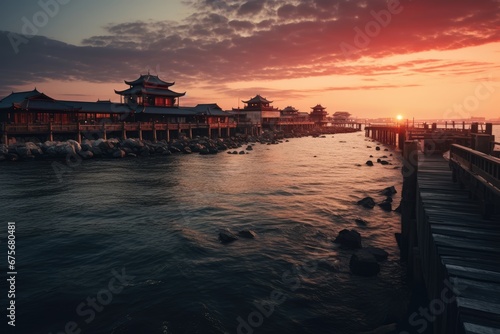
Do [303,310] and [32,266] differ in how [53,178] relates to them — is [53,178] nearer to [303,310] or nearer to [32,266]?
[32,266]

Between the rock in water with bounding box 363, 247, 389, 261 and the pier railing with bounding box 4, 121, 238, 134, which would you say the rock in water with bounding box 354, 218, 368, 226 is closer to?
the rock in water with bounding box 363, 247, 389, 261

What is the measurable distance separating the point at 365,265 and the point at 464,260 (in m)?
4.87

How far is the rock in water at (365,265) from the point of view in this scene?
9680 mm

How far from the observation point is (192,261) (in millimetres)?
10898

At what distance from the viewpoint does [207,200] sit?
63.7 ft

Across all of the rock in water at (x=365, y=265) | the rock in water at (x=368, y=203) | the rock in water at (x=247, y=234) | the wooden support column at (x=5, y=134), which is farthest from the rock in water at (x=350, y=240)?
the wooden support column at (x=5, y=134)

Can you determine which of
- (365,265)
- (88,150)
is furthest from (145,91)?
A: (365,265)

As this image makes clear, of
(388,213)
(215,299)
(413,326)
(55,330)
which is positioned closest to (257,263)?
(215,299)

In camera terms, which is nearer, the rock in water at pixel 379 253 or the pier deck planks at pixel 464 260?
the pier deck planks at pixel 464 260

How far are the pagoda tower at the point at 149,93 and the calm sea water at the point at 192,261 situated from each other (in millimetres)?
37137

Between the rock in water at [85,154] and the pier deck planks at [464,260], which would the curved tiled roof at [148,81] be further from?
the pier deck planks at [464,260]

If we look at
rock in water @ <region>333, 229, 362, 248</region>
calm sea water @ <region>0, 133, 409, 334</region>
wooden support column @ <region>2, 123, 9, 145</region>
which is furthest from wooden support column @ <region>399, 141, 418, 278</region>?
wooden support column @ <region>2, 123, 9, 145</region>

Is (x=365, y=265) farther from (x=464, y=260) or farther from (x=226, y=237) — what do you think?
(x=226, y=237)

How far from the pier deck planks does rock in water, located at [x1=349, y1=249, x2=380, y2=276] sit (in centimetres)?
243
